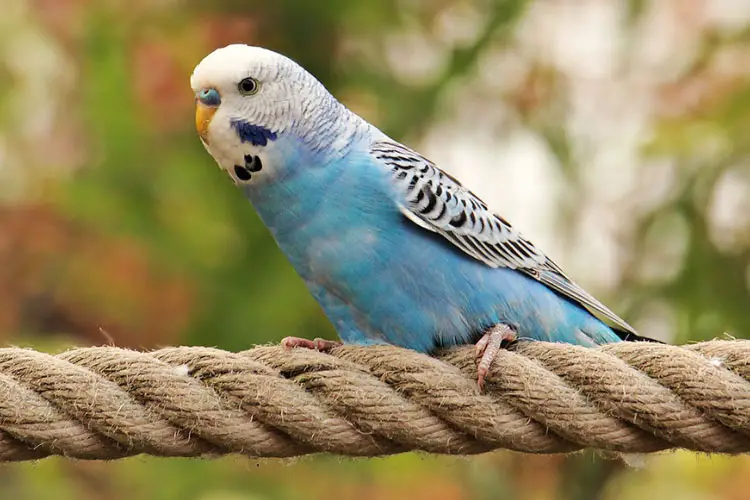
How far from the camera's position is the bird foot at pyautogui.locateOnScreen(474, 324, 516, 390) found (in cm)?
281

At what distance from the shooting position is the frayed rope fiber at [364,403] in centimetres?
254

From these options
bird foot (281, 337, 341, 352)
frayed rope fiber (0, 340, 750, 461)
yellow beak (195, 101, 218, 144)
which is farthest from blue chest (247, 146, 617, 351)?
frayed rope fiber (0, 340, 750, 461)

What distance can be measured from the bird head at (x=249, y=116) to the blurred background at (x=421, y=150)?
85.9 inches

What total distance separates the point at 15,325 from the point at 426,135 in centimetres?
290

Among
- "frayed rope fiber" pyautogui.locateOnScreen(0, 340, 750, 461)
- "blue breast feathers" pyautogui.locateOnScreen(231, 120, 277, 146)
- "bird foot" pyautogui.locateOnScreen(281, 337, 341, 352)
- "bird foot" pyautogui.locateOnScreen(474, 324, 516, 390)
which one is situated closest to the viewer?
"frayed rope fiber" pyautogui.locateOnScreen(0, 340, 750, 461)

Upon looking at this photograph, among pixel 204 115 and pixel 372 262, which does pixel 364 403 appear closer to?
pixel 372 262

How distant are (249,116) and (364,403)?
A: 1058 millimetres

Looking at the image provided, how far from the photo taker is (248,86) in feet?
10.6

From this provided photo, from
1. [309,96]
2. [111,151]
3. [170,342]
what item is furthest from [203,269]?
[309,96]

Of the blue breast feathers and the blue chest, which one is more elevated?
the blue breast feathers

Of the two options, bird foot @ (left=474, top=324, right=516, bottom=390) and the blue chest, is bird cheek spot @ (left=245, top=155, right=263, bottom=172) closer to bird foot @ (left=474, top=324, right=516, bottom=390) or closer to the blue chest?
the blue chest

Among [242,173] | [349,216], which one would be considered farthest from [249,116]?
[349,216]

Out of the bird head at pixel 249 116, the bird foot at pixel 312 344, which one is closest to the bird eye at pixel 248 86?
the bird head at pixel 249 116

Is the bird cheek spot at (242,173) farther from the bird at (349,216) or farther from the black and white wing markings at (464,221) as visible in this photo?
the black and white wing markings at (464,221)
